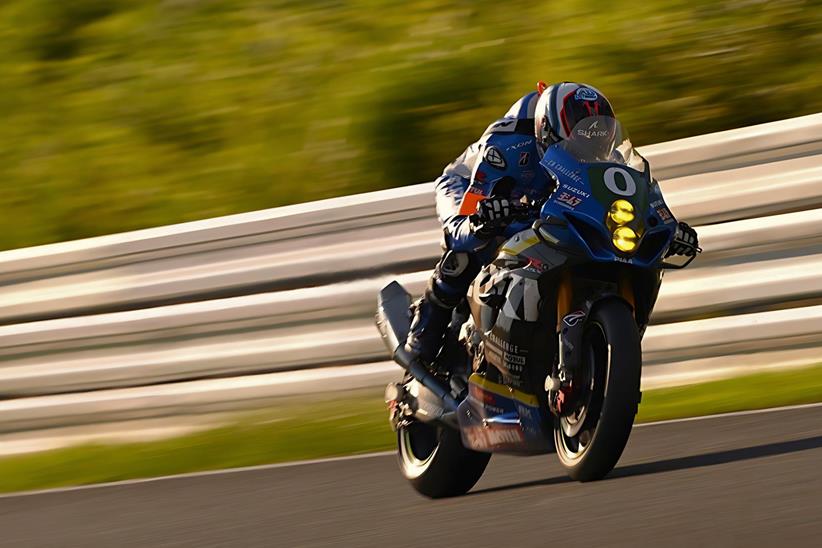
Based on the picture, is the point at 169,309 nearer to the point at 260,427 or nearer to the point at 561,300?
the point at 260,427

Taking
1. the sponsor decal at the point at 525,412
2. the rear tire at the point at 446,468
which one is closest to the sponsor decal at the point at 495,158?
the sponsor decal at the point at 525,412

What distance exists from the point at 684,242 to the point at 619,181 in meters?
0.34

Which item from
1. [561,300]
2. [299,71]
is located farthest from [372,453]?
[299,71]

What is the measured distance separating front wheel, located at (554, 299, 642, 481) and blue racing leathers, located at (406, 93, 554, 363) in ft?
2.10

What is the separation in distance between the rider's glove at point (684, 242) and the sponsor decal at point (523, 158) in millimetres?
598

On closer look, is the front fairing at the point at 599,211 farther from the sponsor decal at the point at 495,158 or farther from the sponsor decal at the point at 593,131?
the sponsor decal at the point at 495,158

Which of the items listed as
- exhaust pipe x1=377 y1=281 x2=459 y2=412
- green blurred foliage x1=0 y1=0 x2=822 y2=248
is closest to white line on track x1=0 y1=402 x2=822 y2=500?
exhaust pipe x1=377 y1=281 x2=459 y2=412

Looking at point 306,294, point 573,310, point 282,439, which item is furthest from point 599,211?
point 306,294

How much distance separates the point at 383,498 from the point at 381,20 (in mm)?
5230

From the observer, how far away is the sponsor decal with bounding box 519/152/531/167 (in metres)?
5.10

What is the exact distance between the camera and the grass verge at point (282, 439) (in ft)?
21.3

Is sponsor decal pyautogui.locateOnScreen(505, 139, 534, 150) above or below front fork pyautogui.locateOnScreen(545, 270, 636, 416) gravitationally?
above

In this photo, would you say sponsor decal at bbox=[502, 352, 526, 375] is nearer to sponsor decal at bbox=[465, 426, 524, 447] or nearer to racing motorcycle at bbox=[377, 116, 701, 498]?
racing motorcycle at bbox=[377, 116, 701, 498]

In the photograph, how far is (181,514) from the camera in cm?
563
